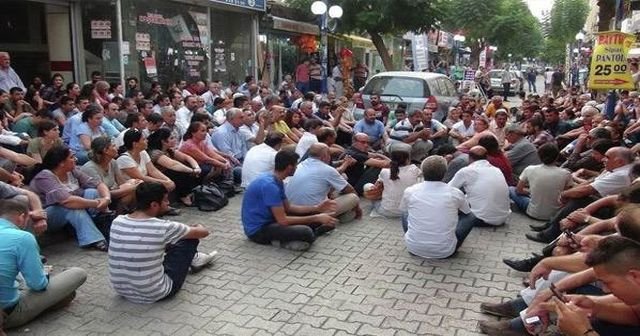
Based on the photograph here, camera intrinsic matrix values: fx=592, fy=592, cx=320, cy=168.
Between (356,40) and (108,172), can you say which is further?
(356,40)

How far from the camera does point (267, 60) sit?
19.8 meters

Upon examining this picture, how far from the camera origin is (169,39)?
15.1 meters

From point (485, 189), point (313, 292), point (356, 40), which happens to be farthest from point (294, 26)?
point (313, 292)

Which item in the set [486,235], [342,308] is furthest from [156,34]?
[342,308]

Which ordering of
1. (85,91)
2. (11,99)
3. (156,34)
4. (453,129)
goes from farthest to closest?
(156,34) → (453,129) → (85,91) → (11,99)

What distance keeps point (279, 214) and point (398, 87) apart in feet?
26.4

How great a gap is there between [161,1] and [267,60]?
223 inches

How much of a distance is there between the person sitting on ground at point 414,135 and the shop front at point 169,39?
6.65 m

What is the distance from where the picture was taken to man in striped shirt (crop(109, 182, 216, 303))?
4473mm

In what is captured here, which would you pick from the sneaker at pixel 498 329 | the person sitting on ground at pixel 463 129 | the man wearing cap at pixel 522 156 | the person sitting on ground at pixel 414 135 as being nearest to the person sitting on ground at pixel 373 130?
the person sitting on ground at pixel 414 135

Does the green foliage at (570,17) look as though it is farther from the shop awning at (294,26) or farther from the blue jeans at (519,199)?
the blue jeans at (519,199)

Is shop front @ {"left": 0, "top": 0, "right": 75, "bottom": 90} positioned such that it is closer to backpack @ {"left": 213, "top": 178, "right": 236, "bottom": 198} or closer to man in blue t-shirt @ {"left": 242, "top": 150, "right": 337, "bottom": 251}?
backpack @ {"left": 213, "top": 178, "right": 236, "bottom": 198}

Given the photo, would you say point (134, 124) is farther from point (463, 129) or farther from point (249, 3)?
point (249, 3)

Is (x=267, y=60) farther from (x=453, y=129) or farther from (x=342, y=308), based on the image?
(x=342, y=308)
